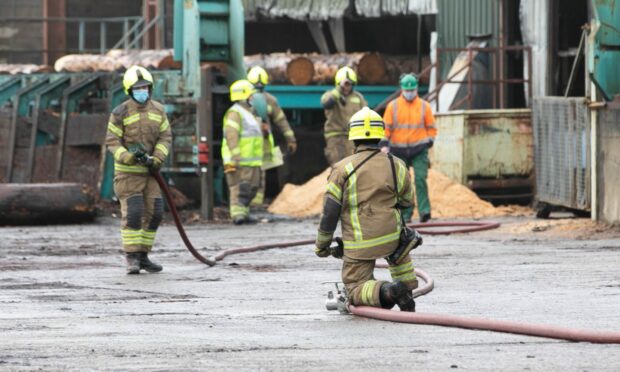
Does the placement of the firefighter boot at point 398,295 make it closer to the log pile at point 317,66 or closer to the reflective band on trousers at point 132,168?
the reflective band on trousers at point 132,168

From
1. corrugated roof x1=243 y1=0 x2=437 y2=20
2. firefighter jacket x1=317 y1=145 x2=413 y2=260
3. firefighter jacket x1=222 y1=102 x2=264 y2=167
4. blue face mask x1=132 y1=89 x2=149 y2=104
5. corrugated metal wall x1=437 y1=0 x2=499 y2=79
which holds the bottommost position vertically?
firefighter jacket x1=317 y1=145 x2=413 y2=260

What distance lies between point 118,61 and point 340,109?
591cm

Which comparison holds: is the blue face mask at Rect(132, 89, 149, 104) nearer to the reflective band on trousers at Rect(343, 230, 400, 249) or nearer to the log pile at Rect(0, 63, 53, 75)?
the reflective band on trousers at Rect(343, 230, 400, 249)

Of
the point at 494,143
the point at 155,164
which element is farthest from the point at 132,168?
the point at 494,143

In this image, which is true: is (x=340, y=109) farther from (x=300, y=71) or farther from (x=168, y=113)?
(x=300, y=71)

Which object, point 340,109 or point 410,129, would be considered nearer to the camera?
point 410,129

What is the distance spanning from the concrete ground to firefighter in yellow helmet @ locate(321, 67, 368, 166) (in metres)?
3.42

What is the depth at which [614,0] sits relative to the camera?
17609 mm

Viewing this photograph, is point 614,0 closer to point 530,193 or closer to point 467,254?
point 467,254

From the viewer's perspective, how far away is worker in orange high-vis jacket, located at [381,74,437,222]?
19.3 meters

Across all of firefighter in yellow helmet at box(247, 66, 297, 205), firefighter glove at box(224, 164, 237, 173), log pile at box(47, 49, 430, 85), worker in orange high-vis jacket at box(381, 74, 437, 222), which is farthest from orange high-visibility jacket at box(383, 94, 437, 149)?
log pile at box(47, 49, 430, 85)

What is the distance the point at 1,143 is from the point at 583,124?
9.35 m

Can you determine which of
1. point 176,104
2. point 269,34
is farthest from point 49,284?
point 269,34

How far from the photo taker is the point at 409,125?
759 inches
